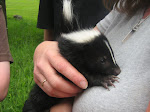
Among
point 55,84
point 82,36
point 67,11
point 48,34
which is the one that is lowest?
point 48,34

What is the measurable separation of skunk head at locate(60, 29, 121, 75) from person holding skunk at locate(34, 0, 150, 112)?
A: 2.5 inches

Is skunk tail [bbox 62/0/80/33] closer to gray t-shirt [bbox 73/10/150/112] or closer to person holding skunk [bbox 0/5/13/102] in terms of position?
gray t-shirt [bbox 73/10/150/112]

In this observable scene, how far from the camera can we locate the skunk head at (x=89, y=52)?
126cm

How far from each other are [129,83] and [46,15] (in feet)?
7.14

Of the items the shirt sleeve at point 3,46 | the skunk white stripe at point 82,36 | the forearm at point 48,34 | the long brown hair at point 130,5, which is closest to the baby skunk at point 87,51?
the skunk white stripe at point 82,36

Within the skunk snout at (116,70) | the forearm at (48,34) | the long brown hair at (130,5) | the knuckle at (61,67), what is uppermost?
the long brown hair at (130,5)

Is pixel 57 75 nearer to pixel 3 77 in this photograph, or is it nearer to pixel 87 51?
pixel 87 51

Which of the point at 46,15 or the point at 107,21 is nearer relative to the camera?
the point at 107,21

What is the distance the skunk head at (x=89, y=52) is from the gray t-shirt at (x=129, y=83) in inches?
3.2

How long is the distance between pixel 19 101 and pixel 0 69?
3.26 ft

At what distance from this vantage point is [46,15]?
9.46ft

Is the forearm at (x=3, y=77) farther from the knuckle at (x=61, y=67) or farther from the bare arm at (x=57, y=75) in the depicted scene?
the knuckle at (x=61, y=67)

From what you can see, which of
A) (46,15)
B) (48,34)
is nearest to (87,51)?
(48,34)

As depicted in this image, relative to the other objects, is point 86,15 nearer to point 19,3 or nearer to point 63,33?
point 63,33
